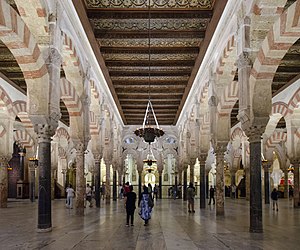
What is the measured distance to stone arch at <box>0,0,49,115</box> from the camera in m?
5.91

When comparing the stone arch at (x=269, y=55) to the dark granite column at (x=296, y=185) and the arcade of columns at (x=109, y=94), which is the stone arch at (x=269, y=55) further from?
the dark granite column at (x=296, y=185)

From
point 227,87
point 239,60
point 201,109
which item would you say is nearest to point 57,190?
point 201,109

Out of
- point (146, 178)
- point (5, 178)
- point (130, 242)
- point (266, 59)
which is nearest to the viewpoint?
point (130, 242)

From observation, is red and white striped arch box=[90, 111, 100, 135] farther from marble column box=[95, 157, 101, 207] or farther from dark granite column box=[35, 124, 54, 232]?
dark granite column box=[35, 124, 54, 232]

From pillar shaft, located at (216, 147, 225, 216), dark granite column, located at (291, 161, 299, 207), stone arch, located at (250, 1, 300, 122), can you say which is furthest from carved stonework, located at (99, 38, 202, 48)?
dark granite column, located at (291, 161, 299, 207)

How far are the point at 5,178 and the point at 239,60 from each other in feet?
28.2

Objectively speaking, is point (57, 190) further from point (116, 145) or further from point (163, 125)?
point (163, 125)

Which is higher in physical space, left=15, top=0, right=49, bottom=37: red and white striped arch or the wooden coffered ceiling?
the wooden coffered ceiling

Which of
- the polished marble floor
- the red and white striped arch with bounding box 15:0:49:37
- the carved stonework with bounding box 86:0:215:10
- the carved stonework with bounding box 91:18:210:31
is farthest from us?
the carved stonework with bounding box 91:18:210:31

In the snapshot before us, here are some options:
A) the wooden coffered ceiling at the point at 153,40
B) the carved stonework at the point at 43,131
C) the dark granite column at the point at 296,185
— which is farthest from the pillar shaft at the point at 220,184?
the carved stonework at the point at 43,131

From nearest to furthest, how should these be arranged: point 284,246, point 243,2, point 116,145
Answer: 1. point 284,246
2. point 243,2
3. point 116,145

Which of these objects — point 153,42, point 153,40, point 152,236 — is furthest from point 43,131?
point 153,42

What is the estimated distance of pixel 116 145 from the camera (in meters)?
19.9

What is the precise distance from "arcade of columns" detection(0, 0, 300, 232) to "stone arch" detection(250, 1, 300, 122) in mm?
14
